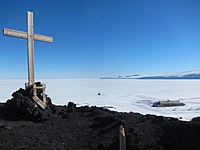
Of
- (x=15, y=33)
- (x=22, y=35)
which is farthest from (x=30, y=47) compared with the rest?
(x=15, y=33)

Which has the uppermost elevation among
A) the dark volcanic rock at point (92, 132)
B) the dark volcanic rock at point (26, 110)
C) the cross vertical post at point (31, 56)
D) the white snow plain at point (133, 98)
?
the cross vertical post at point (31, 56)

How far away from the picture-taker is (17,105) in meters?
5.49

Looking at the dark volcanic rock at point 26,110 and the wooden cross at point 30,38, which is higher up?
the wooden cross at point 30,38

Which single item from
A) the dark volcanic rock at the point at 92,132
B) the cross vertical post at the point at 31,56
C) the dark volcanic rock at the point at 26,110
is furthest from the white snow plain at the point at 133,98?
the cross vertical post at the point at 31,56

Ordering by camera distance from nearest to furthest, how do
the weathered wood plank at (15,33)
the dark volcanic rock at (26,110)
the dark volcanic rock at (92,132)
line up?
the dark volcanic rock at (92,132)
the dark volcanic rock at (26,110)
the weathered wood plank at (15,33)

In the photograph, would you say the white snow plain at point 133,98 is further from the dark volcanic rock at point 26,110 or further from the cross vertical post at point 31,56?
the cross vertical post at point 31,56

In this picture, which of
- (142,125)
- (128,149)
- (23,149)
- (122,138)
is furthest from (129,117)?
(23,149)

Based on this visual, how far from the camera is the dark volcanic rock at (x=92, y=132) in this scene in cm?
355

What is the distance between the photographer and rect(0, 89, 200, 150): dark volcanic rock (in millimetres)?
3551

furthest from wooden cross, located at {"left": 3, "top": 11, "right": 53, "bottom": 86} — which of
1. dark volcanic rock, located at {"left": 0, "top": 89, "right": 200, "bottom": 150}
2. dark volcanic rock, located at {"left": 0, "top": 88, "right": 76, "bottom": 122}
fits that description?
dark volcanic rock, located at {"left": 0, "top": 89, "right": 200, "bottom": 150}

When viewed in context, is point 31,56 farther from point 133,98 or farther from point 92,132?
point 133,98

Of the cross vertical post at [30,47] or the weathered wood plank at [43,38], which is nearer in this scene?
the cross vertical post at [30,47]

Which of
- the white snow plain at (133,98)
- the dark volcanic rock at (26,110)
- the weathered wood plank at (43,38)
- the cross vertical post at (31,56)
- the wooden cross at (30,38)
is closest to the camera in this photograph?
the dark volcanic rock at (26,110)

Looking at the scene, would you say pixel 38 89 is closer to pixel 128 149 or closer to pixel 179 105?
pixel 128 149
